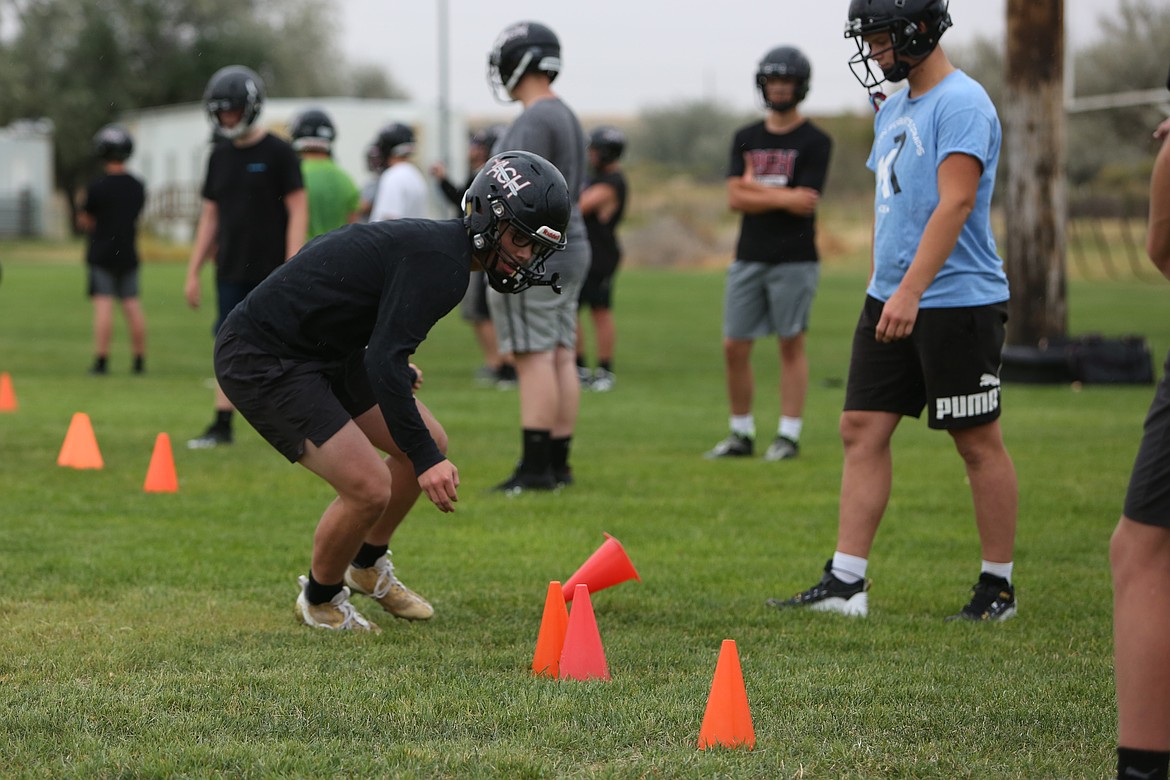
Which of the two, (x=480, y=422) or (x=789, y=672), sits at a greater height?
(x=789, y=672)

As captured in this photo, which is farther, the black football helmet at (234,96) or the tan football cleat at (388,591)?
the black football helmet at (234,96)

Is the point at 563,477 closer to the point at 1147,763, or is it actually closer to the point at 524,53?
the point at 524,53

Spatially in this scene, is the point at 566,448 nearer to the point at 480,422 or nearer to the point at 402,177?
the point at 480,422

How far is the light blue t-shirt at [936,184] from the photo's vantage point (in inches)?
206

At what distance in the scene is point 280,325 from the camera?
4.79 metres

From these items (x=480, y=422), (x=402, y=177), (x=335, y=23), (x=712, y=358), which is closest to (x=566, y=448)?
(x=480, y=422)

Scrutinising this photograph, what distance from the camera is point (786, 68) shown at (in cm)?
897

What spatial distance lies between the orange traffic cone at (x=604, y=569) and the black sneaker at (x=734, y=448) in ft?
13.7

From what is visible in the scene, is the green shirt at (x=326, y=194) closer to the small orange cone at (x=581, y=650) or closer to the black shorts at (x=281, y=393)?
the black shorts at (x=281, y=393)

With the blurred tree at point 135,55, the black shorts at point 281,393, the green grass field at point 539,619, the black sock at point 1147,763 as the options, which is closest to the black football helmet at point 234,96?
the green grass field at point 539,619

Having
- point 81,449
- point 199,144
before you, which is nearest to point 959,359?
point 81,449

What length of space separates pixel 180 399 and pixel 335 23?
6528 cm

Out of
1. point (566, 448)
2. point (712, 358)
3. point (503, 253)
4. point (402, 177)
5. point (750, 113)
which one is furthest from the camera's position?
point (750, 113)

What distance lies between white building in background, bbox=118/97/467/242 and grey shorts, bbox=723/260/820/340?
36.5 meters
